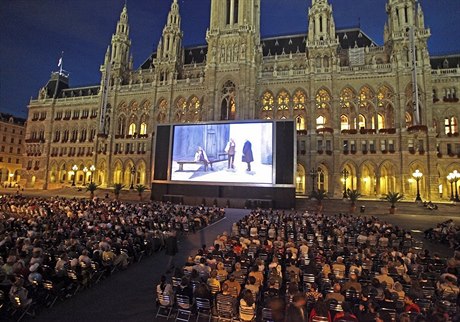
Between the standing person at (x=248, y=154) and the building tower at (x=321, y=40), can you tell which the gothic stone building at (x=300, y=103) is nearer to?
the building tower at (x=321, y=40)

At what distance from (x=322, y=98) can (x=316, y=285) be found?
4348cm

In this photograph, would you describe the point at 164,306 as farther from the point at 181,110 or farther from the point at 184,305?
the point at 181,110

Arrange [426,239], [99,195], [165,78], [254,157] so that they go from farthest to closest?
[165,78], [99,195], [254,157], [426,239]

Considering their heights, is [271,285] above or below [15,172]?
below

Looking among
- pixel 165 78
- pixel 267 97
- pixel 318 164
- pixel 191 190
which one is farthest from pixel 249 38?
pixel 191 190

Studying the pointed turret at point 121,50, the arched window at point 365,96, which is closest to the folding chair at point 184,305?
the arched window at point 365,96

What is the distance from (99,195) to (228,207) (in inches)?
940

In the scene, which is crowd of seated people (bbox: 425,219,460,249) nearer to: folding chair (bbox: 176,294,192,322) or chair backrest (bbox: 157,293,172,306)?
folding chair (bbox: 176,294,192,322)

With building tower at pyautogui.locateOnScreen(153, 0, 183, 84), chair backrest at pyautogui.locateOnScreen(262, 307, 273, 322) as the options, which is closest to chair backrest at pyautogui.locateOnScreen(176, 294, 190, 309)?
chair backrest at pyautogui.locateOnScreen(262, 307, 273, 322)

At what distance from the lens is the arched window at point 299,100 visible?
155 feet

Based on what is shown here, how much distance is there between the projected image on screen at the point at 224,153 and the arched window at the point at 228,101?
44.9 feet

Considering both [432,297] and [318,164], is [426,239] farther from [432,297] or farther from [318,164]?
[318,164]

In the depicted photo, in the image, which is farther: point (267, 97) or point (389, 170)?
point (267, 97)

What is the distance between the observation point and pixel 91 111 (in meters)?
61.1
